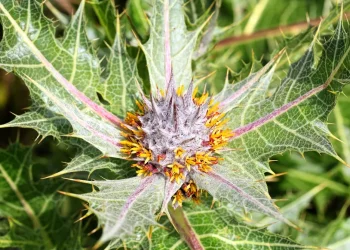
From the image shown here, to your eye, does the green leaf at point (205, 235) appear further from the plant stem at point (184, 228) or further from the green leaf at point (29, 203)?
the green leaf at point (29, 203)

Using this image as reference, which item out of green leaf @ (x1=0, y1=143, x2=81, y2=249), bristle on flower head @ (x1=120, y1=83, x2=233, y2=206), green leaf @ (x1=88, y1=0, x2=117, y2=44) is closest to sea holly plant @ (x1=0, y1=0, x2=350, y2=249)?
bristle on flower head @ (x1=120, y1=83, x2=233, y2=206)

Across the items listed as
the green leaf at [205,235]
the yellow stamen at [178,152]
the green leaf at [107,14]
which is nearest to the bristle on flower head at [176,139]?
the yellow stamen at [178,152]

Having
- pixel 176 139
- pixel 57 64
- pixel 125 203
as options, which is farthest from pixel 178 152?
pixel 57 64

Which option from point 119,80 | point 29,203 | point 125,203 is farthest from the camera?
point 29,203

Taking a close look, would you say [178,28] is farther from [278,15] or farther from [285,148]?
[278,15]

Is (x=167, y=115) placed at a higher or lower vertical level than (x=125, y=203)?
higher

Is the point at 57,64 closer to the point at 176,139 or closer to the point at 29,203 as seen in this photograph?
the point at 176,139

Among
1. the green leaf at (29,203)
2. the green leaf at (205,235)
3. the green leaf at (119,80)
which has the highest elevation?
the green leaf at (119,80)
